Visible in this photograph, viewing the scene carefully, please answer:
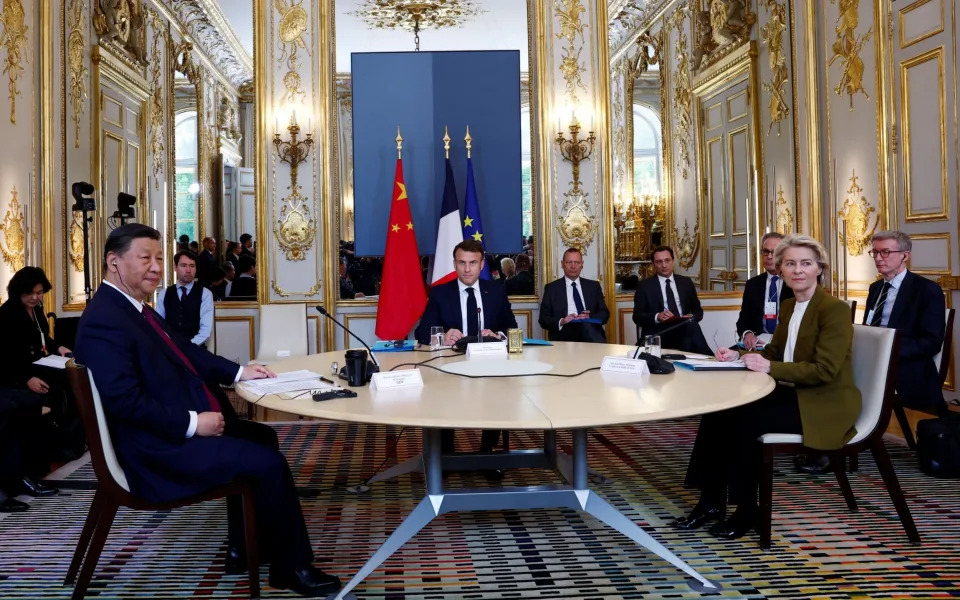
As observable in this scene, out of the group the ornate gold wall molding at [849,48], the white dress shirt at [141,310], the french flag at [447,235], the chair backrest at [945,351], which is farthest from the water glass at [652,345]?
the ornate gold wall molding at [849,48]

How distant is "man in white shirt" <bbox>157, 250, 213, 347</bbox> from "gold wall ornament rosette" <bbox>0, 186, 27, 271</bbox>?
99 cm

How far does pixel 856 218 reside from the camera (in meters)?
6.39

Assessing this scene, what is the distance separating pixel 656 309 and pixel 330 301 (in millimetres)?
2678

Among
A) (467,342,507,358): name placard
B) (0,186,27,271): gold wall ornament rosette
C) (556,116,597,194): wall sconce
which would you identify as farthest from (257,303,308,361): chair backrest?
(467,342,507,358): name placard

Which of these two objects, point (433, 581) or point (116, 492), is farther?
point (433, 581)

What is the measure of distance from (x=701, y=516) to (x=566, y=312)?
A: 2.95m

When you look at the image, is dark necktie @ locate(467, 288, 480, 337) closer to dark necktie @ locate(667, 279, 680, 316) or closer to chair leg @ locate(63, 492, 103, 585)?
dark necktie @ locate(667, 279, 680, 316)

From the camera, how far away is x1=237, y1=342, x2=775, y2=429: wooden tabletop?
7.20 ft

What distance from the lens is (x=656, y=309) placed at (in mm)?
6020

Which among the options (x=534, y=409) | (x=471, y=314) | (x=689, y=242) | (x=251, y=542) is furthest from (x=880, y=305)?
(x=251, y=542)

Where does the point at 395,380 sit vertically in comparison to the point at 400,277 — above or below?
below

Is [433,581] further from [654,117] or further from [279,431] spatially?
[654,117]

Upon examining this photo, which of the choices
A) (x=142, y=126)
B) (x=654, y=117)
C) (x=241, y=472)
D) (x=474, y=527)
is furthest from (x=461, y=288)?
(x=142, y=126)

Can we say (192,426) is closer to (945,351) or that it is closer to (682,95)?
(945,351)
